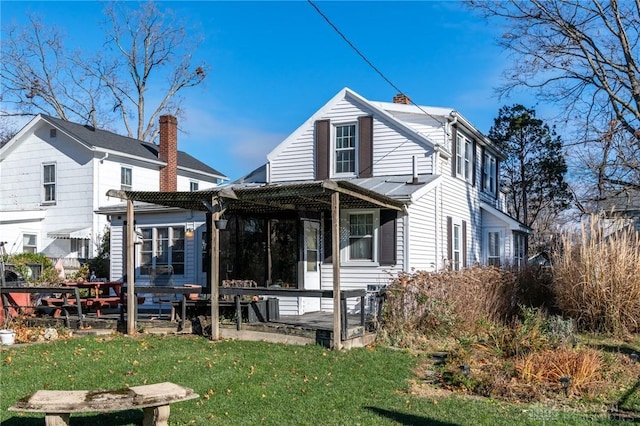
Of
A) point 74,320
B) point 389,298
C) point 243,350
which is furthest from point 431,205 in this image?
point 74,320

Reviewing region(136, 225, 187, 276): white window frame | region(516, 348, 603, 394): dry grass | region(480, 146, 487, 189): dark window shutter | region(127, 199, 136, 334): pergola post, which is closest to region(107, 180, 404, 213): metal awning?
region(127, 199, 136, 334): pergola post

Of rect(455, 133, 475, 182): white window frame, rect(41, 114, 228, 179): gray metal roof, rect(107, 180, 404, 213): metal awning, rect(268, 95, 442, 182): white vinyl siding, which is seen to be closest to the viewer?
rect(107, 180, 404, 213): metal awning

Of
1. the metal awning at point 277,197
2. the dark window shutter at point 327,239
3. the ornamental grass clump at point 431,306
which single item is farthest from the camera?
the dark window shutter at point 327,239

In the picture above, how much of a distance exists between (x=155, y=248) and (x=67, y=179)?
8.11m

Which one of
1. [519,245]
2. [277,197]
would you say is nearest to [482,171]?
[519,245]

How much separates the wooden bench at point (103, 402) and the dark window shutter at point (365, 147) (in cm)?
1152

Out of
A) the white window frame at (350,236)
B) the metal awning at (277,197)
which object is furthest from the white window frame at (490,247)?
the metal awning at (277,197)

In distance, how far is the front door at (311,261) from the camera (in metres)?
14.7

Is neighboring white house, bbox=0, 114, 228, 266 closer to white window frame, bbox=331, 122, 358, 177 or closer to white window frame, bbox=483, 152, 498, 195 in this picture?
white window frame, bbox=331, 122, 358, 177

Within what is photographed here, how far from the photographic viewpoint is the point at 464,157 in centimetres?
1942

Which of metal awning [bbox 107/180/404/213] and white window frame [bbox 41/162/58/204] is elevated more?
white window frame [bbox 41/162/58/204]

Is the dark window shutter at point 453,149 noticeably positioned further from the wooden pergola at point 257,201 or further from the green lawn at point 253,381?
the green lawn at point 253,381

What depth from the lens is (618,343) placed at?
11.3 m

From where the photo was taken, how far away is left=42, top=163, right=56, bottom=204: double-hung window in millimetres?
24078
